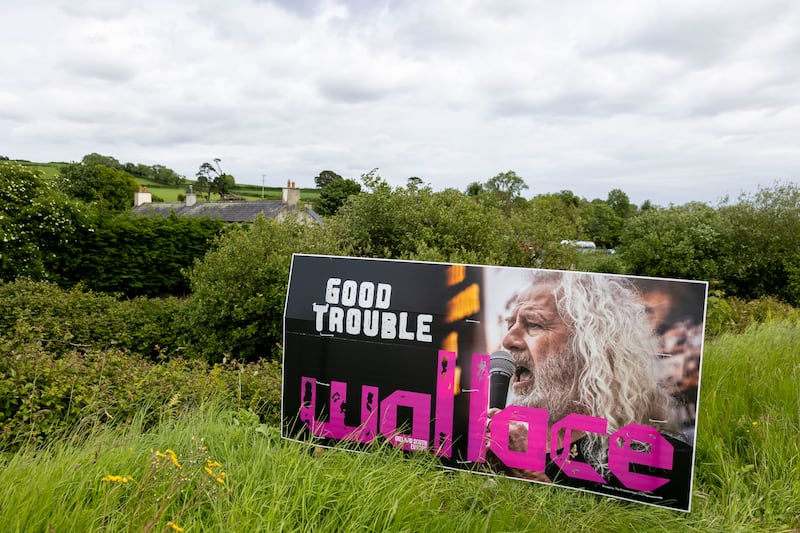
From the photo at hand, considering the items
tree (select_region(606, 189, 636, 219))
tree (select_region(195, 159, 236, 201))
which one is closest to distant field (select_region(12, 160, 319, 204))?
tree (select_region(195, 159, 236, 201))

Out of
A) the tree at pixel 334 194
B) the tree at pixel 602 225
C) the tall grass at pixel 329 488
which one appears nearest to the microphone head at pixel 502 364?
the tall grass at pixel 329 488

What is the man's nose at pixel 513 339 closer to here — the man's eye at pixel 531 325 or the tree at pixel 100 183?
the man's eye at pixel 531 325

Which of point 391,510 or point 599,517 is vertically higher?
point 391,510

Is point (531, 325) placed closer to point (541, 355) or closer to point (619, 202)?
point (541, 355)

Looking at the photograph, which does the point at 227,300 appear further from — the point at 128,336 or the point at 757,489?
the point at 757,489

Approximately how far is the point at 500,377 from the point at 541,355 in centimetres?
31

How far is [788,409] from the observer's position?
181 inches

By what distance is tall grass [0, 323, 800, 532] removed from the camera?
8.24 feet

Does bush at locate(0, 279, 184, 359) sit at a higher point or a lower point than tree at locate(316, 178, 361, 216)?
lower

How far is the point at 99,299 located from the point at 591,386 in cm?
1088

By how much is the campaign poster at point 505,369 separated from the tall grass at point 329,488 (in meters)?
0.19

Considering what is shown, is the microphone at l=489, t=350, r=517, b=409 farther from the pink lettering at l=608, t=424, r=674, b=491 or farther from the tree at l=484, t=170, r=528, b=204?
the tree at l=484, t=170, r=528, b=204

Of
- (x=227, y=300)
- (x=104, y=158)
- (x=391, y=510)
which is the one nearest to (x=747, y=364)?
(x=391, y=510)

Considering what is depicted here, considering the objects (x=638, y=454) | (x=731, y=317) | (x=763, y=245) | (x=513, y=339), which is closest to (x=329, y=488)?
(x=513, y=339)
